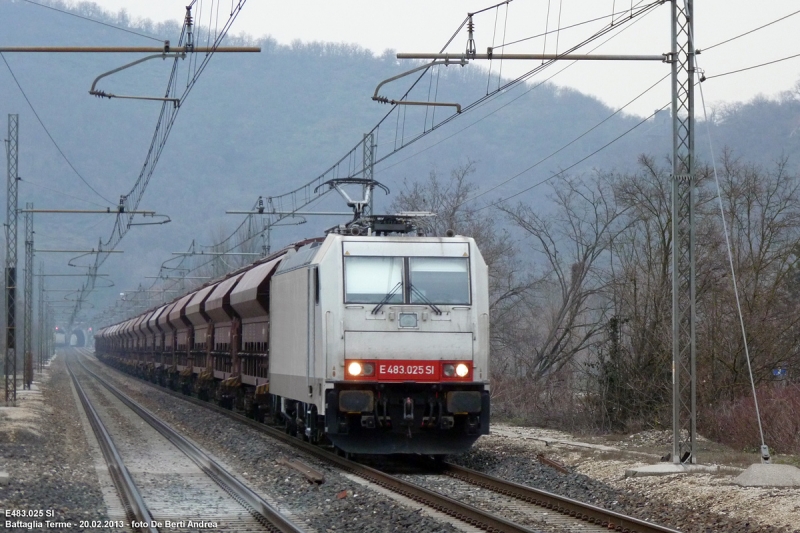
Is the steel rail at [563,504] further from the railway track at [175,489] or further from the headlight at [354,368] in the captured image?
the railway track at [175,489]

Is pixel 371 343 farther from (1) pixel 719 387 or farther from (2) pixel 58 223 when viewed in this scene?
(2) pixel 58 223

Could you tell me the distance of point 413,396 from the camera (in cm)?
1451

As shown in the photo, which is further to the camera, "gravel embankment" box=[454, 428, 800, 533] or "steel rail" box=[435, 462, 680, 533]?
"gravel embankment" box=[454, 428, 800, 533]

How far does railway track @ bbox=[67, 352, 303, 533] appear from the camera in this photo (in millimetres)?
10422

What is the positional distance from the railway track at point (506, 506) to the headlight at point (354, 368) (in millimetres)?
1357

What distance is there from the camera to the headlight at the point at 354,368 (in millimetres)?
14422

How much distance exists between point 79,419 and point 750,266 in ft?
58.9

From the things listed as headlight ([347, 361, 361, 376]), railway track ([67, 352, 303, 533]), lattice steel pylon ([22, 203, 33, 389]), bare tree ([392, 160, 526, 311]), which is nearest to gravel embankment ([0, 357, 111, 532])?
railway track ([67, 352, 303, 533])

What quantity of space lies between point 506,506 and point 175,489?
453 centimetres

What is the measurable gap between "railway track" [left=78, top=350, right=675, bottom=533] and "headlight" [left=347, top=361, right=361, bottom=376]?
4.45 feet

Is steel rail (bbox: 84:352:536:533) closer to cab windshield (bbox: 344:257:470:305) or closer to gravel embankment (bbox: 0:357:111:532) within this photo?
cab windshield (bbox: 344:257:470:305)

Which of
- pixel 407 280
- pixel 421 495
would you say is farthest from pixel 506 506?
pixel 407 280

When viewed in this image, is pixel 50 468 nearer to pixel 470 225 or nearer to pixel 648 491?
pixel 648 491

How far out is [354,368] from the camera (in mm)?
14438
